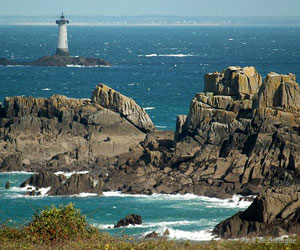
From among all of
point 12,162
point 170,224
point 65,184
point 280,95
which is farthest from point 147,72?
point 170,224

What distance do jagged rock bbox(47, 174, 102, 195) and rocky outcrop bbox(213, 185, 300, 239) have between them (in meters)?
10.2

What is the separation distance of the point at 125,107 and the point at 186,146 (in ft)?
29.5

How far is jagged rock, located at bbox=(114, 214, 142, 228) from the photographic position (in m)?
37.1

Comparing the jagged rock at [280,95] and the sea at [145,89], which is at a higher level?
the jagged rock at [280,95]

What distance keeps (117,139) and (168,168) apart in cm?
738

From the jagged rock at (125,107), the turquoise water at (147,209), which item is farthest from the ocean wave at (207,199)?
the jagged rock at (125,107)

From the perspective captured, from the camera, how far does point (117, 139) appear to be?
5112 centimetres

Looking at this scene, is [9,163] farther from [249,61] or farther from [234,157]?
[249,61]

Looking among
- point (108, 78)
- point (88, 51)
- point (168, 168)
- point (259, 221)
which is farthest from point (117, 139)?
point (88, 51)

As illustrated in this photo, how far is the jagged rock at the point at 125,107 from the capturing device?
54438mm

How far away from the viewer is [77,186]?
43281 millimetres

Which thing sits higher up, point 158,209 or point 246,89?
point 246,89

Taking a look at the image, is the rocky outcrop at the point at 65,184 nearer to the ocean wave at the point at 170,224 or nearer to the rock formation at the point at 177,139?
the rock formation at the point at 177,139

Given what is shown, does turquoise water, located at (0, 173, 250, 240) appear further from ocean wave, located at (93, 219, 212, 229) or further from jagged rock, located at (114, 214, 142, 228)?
jagged rock, located at (114, 214, 142, 228)
